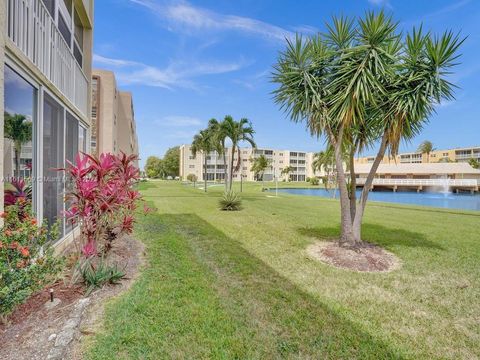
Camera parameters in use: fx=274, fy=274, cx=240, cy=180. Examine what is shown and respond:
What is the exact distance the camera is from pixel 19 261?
9.87 ft

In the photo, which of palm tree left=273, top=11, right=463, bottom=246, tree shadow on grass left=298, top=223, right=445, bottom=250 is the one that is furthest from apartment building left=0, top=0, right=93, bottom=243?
tree shadow on grass left=298, top=223, right=445, bottom=250

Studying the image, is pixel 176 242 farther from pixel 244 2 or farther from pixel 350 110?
pixel 244 2

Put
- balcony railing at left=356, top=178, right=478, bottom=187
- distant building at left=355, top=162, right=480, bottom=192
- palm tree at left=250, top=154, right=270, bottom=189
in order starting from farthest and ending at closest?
1. palm tree at left=250, top=154, right=270, bottom=189
2. distant building at left=355, top=162, right=480, bottom=192
3. balcony railing at left=356, top=178, right=478, bottom=187

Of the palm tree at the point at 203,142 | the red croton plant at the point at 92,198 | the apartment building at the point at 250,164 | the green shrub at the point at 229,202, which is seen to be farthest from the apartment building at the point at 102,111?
the apartment building at the point at 250,164

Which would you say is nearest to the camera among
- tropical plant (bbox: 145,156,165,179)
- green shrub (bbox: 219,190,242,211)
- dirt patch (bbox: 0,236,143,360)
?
dirt patch (bbox: 0,236,143,360)

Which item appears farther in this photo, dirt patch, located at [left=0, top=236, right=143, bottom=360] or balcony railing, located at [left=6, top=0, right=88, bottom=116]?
balcony railing, located at [left=6, top=0, right=88, bottom=116]

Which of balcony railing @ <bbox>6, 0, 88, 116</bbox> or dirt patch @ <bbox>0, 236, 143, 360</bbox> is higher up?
balcony railing @ <bbox>6, 0, 88, 116</bbox>

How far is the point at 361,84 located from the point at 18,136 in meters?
6.65

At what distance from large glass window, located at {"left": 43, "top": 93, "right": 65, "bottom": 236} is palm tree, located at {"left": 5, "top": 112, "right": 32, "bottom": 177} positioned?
2.40 ft

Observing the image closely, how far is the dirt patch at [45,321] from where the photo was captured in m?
2.71

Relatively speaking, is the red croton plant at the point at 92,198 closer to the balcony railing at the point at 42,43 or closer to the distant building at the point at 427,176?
the balcony railing at the point at 42,43

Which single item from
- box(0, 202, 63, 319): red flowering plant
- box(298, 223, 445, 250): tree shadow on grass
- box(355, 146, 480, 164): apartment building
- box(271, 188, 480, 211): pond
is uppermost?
box(355, 146, 480, 164): apartment building

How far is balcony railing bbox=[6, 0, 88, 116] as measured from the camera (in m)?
3.90

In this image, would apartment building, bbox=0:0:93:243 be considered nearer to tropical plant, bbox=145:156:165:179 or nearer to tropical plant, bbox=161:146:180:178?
tropical plant, bbox=161:146:180:178
